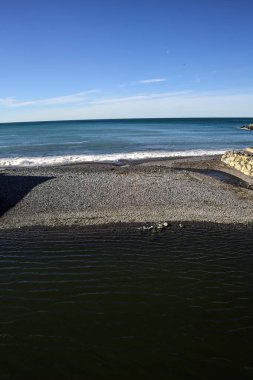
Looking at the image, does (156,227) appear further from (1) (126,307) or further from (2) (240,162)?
(2) (240,162)

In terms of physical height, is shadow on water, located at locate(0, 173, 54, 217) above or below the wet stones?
above

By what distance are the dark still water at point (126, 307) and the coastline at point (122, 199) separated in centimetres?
255

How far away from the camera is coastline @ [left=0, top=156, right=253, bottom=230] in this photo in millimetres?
18344

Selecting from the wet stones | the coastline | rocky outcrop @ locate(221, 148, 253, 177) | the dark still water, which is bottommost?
the dark still water

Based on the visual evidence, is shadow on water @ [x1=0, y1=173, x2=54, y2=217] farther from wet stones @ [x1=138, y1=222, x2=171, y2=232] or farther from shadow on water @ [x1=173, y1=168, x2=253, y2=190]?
shadow on water @ [x1=173, y1=168, x2=253, y2=190]

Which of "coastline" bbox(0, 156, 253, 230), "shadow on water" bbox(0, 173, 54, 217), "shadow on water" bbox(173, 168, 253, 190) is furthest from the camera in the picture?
"shadow on water" bbox(173, 168, 253, 190)

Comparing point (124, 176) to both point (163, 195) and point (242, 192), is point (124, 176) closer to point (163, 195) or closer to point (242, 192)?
point (163, 195)

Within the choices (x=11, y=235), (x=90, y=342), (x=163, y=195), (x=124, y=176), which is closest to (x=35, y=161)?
(x=124, y=176)

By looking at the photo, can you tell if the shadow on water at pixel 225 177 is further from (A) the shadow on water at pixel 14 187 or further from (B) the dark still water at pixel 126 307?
(A) the shadow on water at pixel 14 187

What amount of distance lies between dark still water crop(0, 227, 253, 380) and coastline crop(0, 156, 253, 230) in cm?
255

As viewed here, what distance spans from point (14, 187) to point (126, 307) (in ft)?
53.3

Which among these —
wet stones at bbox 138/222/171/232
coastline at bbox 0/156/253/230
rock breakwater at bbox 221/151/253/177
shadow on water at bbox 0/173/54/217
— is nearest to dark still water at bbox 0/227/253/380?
wet stones at bbox 138/222/171/232

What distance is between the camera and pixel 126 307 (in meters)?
10.2

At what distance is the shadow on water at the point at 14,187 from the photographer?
21014 millimetres
